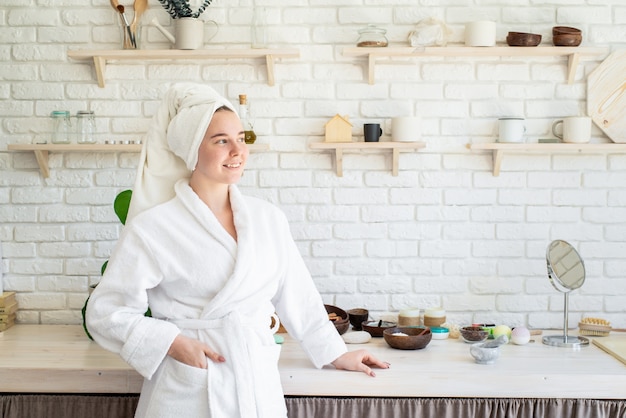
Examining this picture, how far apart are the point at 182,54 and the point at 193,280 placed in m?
1.18

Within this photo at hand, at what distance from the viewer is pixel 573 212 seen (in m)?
3.34

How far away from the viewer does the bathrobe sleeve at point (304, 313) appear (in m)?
2.66

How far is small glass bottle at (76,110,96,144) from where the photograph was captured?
3297 millimetres

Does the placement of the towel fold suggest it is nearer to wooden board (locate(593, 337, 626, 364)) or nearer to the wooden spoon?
the wooden spoon

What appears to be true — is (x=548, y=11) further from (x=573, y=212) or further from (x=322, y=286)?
(x=322, y=286)

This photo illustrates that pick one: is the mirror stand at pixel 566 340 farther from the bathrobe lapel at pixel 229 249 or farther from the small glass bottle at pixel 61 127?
the small glass bottle at pixel 61 127

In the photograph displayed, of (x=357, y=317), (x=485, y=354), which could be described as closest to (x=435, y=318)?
(x=357, y=317)

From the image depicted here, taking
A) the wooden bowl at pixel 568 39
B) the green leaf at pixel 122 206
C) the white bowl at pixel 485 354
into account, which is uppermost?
the wooden bowl at pixel 568 39

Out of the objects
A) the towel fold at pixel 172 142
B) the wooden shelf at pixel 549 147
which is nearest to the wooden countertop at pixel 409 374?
the towel fold at pixel 172 142

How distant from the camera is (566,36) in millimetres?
3164

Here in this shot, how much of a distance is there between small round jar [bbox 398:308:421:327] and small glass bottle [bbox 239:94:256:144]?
980 mm

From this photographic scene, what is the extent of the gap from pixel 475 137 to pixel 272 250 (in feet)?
4.04

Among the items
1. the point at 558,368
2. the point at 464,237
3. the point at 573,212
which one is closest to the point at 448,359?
the point at 558,368

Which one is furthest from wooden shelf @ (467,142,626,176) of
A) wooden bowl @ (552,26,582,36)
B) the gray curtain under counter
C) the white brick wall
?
the gray curtain under counter
